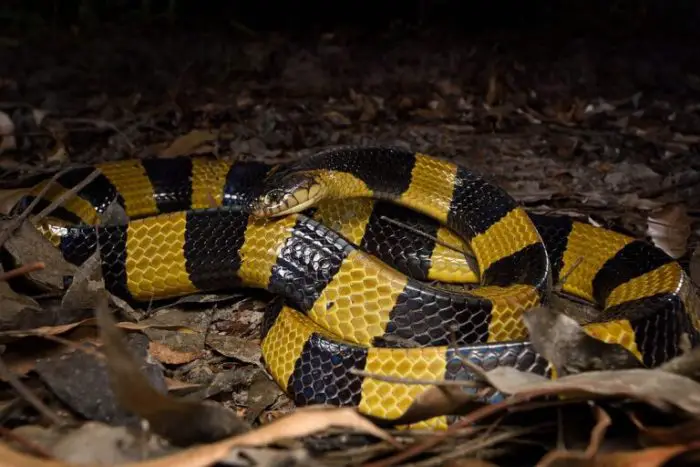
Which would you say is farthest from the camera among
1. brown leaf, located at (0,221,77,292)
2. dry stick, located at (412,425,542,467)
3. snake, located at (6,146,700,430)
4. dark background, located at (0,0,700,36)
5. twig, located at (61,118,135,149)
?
dark background, located at (0,0,700,36)

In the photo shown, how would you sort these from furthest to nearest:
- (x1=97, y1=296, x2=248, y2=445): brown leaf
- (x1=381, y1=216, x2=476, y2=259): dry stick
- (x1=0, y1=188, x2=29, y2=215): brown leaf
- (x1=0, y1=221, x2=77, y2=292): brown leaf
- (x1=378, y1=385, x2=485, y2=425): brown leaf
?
1. (x1=381, y1=216, x2=476, y2=259): dry stick
2. (x1=0, y1=188, x2=29, y2=215): brown leaf
3. (x1=0, y1=221, x2=77, y2=292): brown leaf
4. (x1=378, y1=385, x2=485, y2=425): brown leaf
5. (x1=97, y1=296, x2=248, y2=445): brown leaf

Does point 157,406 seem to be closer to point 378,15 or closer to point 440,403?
point 440,403

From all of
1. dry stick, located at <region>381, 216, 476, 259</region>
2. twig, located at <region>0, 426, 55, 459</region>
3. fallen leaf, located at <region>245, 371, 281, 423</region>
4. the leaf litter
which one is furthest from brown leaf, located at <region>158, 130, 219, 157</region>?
twig, located at <region>0, 426, 55, 459</region>

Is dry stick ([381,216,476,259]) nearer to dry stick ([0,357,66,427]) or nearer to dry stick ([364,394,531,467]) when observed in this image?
dry stick ([364,394,531,467])

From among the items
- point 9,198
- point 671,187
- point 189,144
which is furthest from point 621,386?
point 189,144

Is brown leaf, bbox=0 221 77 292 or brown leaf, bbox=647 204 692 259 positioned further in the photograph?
brown leaf, bbox=647 204 692 259

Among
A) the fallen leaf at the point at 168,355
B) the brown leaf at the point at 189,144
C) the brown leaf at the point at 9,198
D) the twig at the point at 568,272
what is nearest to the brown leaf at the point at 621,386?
the fallen leaf at the point at 168,355
